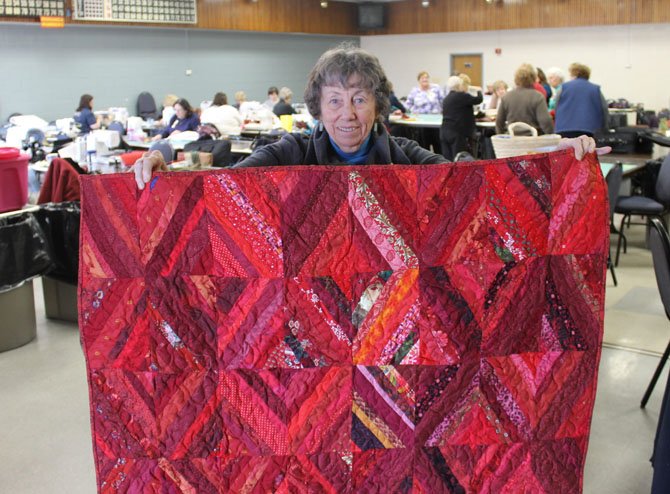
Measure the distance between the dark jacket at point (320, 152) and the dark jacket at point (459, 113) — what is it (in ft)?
23.5

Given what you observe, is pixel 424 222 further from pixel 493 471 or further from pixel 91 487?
pixel 91 487

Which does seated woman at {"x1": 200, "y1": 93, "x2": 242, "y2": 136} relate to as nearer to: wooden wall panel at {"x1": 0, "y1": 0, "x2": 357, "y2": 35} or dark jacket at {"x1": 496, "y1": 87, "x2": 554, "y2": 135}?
dark jacket at {"x1": 496, "y1": 87, "x2": 554, "y2": 135}

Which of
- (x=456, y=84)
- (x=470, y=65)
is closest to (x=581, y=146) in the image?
(x=456, y=84)

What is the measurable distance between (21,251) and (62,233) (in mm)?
389

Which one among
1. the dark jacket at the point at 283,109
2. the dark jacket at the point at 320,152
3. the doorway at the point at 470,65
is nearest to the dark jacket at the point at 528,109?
the dark jacket at the point at 283,109

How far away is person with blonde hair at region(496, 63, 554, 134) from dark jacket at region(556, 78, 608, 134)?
0.53 metres

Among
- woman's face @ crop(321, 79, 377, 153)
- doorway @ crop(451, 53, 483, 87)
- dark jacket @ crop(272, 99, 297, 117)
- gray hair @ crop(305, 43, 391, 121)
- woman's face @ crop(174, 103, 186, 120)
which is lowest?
dark jacket @ crop(272, 99, 297, 117)

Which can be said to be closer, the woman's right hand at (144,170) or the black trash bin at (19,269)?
the woman's right hand at (144,170)

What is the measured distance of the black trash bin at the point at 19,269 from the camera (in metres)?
4.18

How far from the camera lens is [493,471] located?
2041 millimetres

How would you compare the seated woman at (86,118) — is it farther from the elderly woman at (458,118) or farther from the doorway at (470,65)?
the doorway at (470,65)

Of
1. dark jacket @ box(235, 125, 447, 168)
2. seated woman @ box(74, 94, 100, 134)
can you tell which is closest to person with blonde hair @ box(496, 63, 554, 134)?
seated woman @ box(74, 94, 100, 134)

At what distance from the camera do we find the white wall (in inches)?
564

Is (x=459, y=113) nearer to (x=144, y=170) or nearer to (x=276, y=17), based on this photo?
(x=276, y=17)
